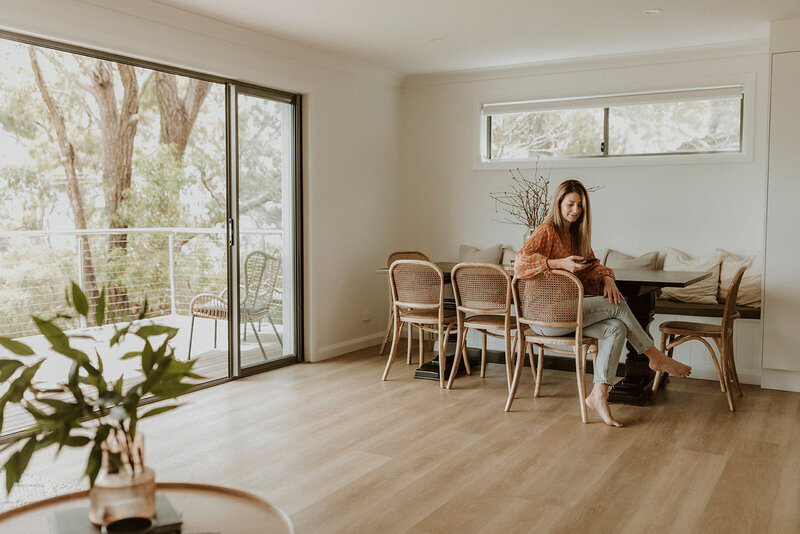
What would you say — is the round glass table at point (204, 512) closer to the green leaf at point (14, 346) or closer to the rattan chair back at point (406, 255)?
the green leaf at point (14, 346)

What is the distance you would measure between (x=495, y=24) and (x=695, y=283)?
2356 mm

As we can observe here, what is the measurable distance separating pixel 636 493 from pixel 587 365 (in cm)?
260

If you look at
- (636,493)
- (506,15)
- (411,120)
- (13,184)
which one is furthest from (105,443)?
(411,120)

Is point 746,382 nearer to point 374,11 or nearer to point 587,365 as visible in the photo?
point 587,365

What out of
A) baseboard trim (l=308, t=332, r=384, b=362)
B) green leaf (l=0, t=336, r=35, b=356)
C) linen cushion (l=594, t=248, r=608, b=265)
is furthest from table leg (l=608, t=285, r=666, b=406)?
green leaf (l=0, t=336, r=35, b=356)

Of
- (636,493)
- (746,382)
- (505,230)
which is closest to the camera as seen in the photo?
(636,493)

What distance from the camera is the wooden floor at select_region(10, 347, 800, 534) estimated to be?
282 centimetres

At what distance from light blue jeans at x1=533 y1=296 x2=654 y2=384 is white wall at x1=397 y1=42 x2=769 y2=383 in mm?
1319

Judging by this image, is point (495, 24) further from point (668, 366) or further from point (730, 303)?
point (668, 366)

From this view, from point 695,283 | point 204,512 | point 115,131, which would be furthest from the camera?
point 115,131

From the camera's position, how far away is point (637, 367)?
4664 mm

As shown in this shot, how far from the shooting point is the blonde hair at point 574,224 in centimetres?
436

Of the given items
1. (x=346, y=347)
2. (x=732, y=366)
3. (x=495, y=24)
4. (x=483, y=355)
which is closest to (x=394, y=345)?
(x=483, y=355)

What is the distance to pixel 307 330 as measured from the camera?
5.93 meters
